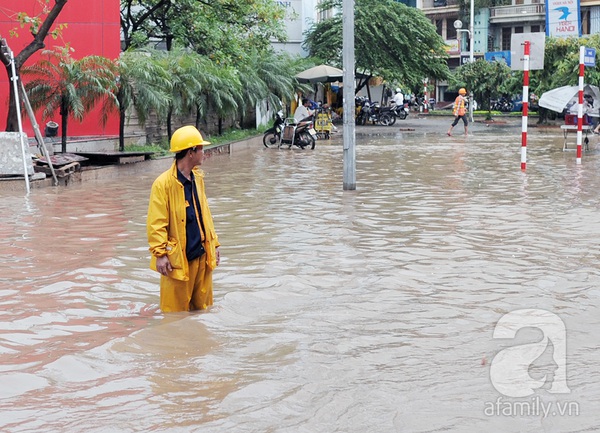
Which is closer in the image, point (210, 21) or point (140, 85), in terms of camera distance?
point (140, 85)

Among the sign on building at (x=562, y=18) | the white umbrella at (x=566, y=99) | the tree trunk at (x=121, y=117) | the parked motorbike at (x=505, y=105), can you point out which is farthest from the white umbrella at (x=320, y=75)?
the parked motorbike at (x=505, y=105)

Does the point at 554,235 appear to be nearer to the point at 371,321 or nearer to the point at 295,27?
the point at 371,321

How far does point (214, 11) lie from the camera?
95.7 feet

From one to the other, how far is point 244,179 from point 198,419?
13070mm

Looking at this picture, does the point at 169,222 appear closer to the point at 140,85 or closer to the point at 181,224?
the point at 181,224

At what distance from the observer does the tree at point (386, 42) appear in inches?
1682

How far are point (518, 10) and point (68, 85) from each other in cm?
5252

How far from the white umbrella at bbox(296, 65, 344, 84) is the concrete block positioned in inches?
784

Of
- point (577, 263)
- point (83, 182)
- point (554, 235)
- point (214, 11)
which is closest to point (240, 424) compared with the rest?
point (577, 263)

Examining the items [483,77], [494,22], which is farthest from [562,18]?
[494,22]

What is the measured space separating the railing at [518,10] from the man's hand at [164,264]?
60971mm

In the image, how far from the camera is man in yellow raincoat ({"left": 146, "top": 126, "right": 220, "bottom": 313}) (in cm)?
648

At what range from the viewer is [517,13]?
6544 cm

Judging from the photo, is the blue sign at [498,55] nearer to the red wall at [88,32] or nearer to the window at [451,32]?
the window at [451,32]
